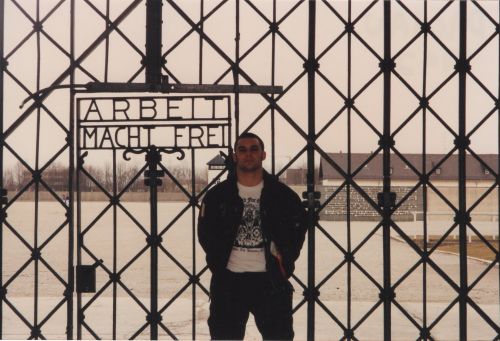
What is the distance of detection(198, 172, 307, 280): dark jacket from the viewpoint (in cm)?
303

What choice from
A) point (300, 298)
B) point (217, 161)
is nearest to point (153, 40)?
point (217, 161)

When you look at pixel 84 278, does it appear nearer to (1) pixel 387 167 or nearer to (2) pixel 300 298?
(1) pixel 387 167

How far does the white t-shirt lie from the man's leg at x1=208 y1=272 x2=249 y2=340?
84mm

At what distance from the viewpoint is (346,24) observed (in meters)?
3.63

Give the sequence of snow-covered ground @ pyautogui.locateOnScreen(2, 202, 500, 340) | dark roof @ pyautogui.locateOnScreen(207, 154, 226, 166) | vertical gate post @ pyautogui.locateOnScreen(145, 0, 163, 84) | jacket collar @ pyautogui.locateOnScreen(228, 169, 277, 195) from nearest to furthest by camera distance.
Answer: jacket collar @ pyautogui.locateOnScreen(228, 169, 277, 195) < vertical gate post @ pyautogui.locateOnScreen(145, 0, 163, 84) < dark roof @ pyautogui.locateOnScreen(207, 154, 226, 166) < snow-covered ground @ pyautogui.locateOnScreen(2, 202, 500, 340)

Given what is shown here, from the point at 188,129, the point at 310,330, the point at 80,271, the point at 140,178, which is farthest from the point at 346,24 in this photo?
the point at 80,271

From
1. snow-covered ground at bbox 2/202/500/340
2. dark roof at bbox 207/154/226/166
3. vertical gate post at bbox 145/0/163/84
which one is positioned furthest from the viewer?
snow-covered ground at bbox 2/202/500/340

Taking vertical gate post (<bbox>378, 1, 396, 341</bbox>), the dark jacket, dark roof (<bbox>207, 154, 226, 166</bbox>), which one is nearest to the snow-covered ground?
vertical gate post (<bbox>378, 1, 396, 341</bbox>)

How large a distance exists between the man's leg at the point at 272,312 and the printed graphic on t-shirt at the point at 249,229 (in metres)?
0.23

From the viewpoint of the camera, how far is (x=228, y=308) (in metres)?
3.05

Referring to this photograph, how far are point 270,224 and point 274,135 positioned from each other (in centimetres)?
74

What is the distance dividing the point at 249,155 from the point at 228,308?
2.78 feet

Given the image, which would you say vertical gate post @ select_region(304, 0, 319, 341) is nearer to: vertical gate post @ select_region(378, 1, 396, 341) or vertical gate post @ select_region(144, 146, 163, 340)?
vertical gate post @ select_region(378, 1, 396, 341)

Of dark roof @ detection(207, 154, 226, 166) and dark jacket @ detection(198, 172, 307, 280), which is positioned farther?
dark roof @ detection(207, 154, 226, 166)
